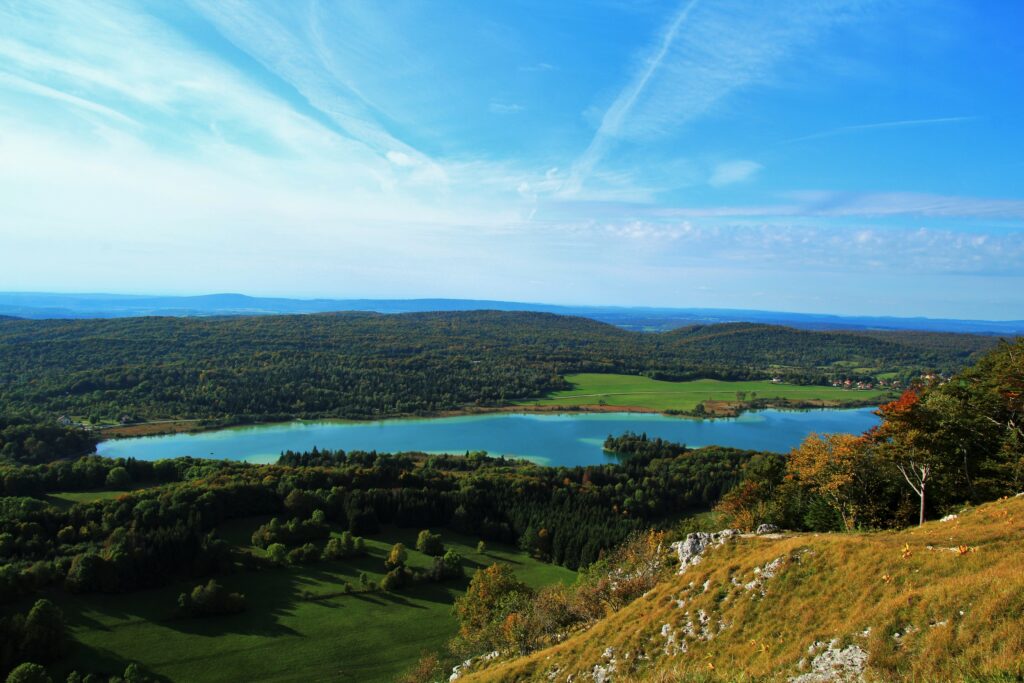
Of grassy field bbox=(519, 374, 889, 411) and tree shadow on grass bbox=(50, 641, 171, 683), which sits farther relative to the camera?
grassy field bbox=(519, 374, 889, 411)

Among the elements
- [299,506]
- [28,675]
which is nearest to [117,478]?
[299,506]

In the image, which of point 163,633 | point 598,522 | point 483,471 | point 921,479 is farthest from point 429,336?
point 921,479

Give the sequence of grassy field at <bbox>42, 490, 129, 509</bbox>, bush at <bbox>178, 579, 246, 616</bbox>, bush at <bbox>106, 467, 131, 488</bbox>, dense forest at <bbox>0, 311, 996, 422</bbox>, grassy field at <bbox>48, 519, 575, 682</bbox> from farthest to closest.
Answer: dense forest at <bbox>0, 311, 996, 422</bbox> → bush at <bbox>106, 467, 131, 488</bbox> → grassy field at <bbox>42, 490, 129, 509</bbox> → bush at <bbox>178, 579, 246, 616</bbox> → grassy field at <bbox>48, 519, 575, 682</bbox>

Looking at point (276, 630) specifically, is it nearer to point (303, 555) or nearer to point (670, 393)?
point (303, 555)

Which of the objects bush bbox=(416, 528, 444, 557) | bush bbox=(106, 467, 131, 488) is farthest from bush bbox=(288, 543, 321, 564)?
bush bbox=(106, 467, 131, 488)

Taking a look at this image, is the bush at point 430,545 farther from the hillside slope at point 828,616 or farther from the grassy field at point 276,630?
the hillside slope at point 828,616

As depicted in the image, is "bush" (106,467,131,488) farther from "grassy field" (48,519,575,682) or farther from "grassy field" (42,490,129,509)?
"grassy field" (48,519,575,682)

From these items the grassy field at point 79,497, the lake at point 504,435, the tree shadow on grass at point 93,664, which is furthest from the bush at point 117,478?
the tree shadow on grass at point 93,664

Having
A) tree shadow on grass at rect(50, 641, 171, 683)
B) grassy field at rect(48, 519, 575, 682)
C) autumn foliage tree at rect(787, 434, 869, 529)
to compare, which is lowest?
grassy field at rect(48, 519, 575, 682)
